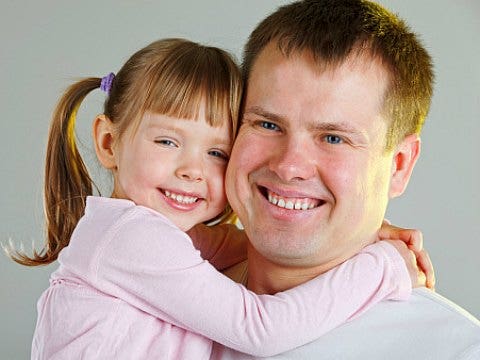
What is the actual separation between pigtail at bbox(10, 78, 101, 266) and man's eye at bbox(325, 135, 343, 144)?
71cm

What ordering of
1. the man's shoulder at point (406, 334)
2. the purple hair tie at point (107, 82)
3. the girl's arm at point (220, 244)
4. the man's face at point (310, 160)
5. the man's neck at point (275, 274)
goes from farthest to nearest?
1. the girl's arm at point (220, 244)
2. the purple hair tie at point (107, 82)
3. the man's neck at point (275, 274)
4. the man's face at point (310, 160)
5. the man's shoulder at point (406, 334)

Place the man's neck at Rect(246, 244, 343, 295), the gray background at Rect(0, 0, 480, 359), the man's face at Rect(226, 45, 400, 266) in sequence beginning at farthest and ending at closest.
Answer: the gray background at Rect(0, 0, 480, 359) → the man's neck at Rect(246, 244, 343, 295) → the man's face at Rect(226, 45, 400, 266)

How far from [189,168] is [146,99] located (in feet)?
0.61

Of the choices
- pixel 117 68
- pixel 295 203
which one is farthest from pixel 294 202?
pixel 117 68

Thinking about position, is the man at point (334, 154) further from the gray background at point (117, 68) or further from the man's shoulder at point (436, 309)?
the gray background at point (117, 68)

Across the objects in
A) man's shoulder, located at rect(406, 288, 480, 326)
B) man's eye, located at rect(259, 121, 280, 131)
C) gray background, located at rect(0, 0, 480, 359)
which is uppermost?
man's eye, located at rect(259, 121, 280, 131)

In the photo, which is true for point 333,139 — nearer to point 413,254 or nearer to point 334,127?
point 334,127

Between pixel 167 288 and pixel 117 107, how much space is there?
1.65 feet

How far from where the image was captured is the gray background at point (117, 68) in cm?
481

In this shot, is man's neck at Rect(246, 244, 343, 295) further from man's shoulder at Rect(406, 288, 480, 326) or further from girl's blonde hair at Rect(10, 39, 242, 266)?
girl's blonde hair at Rect(10, 39, 242, 266)

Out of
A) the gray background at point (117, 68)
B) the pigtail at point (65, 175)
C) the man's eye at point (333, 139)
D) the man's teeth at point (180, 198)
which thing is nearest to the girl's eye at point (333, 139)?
the man's eye at point (333, 139)

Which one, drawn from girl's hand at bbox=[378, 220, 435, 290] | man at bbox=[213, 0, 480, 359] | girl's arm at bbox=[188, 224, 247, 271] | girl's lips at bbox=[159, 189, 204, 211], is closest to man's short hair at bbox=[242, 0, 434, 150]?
man at bbox=[213, 0, 480, 359]

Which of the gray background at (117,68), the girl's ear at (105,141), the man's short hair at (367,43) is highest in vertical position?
the man's short hair at (367,43)

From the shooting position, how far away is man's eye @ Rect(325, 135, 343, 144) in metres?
2.06
